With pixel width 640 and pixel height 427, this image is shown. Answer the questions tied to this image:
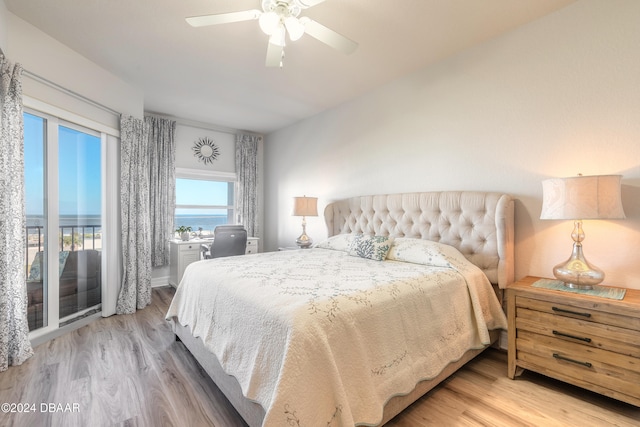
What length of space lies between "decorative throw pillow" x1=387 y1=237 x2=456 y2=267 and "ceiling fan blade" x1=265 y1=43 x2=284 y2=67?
1.86 meters

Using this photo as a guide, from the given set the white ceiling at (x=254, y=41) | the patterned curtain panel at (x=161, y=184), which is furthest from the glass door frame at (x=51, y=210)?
the patterned curtain panel at (x=161, y=184)

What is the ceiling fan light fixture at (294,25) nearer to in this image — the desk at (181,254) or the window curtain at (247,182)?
the desk at (181,254)

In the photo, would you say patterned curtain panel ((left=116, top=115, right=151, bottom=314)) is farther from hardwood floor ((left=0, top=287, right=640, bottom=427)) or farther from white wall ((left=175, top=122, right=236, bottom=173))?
white wall ((left=175, top=122, right=236, bottom=173))

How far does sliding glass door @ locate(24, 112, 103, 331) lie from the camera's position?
8.29 feet

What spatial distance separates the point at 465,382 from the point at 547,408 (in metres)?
0.44

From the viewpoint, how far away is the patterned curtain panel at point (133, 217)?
10.8ft

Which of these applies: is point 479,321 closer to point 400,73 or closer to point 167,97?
point 400,73

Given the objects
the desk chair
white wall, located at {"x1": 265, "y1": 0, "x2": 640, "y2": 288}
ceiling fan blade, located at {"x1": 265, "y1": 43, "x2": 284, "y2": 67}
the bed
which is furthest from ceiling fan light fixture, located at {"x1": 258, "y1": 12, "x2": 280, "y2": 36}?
the desk chair

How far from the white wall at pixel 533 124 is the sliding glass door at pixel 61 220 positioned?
3.16 metres

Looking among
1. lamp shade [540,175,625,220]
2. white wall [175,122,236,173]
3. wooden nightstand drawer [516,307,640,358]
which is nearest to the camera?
wooden nightstand drawer [516,307,640,358]

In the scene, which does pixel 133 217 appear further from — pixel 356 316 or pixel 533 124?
pixel 533 124

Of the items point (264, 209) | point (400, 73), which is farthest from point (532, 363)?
point (264, 209)

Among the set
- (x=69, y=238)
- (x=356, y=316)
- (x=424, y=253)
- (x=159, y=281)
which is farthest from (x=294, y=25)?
(x=159, y=281)

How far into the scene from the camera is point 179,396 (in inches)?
70.9
